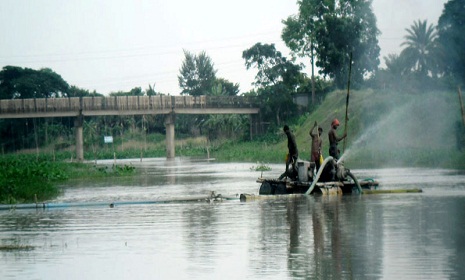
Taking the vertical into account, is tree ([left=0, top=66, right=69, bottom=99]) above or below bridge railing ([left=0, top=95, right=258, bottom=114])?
above

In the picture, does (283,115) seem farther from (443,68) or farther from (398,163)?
(398,163)

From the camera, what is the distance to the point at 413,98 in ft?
190

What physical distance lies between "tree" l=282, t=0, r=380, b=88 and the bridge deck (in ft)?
35.8

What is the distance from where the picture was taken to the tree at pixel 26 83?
108938mm

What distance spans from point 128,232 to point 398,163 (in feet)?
105

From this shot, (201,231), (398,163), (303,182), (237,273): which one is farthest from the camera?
(398,163)

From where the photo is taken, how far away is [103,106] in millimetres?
87000

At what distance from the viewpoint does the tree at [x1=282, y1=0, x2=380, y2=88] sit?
76562 millimetres

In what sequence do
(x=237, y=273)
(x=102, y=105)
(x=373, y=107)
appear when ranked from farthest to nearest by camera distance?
1. (x=102, y=105)
2. (x=373, y=107)
3. (x=237, y=273)

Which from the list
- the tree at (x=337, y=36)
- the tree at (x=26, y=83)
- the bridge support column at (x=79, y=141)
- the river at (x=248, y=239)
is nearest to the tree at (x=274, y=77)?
the tree at (x=337, y=36)

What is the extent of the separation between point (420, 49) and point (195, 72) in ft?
221

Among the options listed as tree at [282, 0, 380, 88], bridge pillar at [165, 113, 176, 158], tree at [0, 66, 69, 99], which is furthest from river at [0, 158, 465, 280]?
tree at [0, 66, 69, 99]

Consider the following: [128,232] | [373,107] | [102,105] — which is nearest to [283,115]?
[102,105]

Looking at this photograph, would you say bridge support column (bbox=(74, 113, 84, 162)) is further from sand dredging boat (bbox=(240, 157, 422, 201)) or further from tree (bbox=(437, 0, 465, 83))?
sand dredging boat (bbox=(240, 157, 422, 201))
